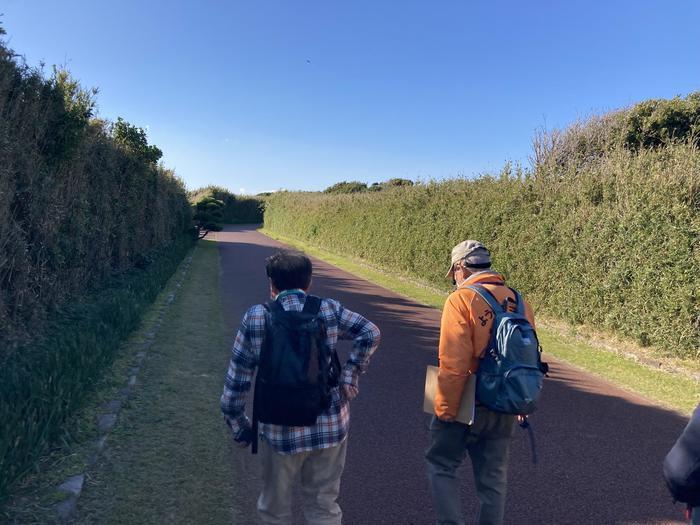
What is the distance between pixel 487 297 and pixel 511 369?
1.28ft

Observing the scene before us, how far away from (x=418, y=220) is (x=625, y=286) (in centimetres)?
851

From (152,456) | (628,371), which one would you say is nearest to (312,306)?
(152,456)

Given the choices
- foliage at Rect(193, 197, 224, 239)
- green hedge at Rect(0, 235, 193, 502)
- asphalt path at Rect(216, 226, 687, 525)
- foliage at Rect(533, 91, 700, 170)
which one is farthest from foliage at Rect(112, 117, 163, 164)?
foliage at Rect(193, 197, 224, 239)

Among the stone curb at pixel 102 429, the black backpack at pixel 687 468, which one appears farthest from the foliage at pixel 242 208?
the black backpack at pixel 687 468

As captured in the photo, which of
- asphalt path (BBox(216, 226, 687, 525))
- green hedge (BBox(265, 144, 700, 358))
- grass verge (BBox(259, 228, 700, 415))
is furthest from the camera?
green hedge (BBox(265, 144, 700, 358))

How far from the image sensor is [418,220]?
16188 millimetres

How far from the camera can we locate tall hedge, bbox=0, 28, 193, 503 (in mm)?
3521

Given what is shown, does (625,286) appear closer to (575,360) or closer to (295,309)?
(575,360)

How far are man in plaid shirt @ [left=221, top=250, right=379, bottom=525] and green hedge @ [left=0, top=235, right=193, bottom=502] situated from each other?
1.43 metres

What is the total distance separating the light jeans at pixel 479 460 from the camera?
8.91ft

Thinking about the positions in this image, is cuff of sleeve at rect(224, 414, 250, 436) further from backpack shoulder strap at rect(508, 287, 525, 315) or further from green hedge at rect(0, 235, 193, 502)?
backpack shoulder strap at rect(508, 287, 525, 315)

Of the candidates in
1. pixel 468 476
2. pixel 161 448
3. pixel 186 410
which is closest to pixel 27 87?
pixel 186 410

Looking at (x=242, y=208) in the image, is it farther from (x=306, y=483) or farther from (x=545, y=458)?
(x=306, y=483)

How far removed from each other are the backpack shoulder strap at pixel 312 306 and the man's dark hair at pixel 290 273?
0.09 meters
